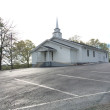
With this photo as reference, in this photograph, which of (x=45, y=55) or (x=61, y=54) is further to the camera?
(x=45, y=55)

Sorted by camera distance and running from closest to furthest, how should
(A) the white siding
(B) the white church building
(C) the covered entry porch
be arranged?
(A) the white siding → (B) the white church building → (C) the covered entry porch

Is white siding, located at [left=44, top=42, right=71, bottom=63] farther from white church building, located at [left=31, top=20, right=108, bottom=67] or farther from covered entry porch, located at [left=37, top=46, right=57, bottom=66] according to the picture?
covered entry porch, located at [left=37, top=46, right=57, bottom=66]

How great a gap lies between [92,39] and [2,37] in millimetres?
42915

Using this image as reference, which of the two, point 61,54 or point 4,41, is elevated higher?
point 4,41

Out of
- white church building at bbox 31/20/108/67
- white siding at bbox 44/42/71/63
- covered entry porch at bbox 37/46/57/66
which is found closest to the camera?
white siding at bbox 44/42/71/63

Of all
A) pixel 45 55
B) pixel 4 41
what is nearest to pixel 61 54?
pixel 45 55

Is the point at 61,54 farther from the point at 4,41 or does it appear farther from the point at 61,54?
the point at 4,41

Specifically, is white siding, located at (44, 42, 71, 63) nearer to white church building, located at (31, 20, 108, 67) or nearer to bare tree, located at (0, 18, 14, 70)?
white church building, located at (31, 20, 108, 67)

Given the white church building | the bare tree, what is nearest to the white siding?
the white church building

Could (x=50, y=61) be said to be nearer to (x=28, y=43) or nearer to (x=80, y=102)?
(x=80, y=102)

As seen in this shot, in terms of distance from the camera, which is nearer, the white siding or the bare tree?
the white siding

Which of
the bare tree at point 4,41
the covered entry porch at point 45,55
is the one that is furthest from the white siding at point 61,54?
the bare tree at point 4,41

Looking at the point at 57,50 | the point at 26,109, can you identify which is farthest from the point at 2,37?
the point at 26,109

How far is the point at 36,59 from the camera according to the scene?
21.9 m
